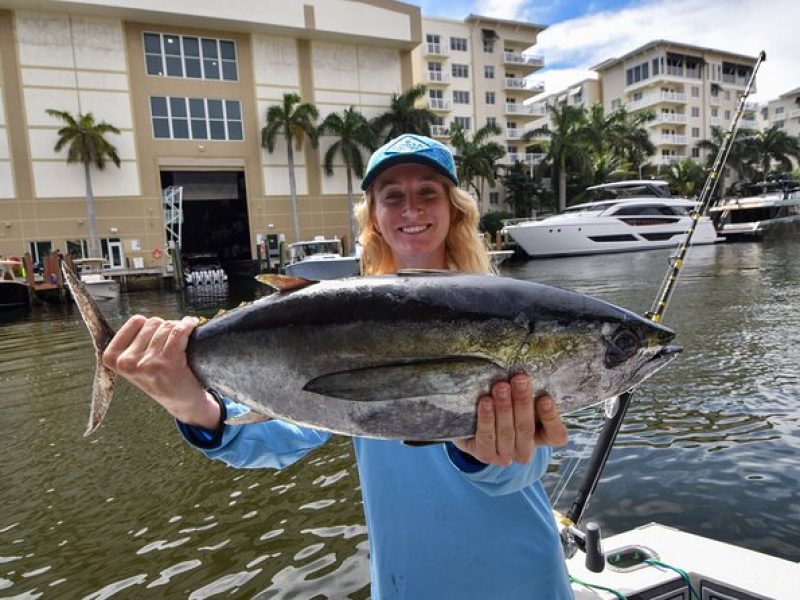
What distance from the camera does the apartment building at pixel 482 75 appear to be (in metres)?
57.0

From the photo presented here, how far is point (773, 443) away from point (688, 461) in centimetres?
124

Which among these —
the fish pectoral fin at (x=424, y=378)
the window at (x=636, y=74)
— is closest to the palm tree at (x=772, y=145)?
the window at (x=636, y=74)

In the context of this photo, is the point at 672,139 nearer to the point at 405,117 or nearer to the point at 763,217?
the point at 763,217

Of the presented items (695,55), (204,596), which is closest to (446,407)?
(204,596)

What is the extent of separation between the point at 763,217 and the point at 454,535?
176 feet

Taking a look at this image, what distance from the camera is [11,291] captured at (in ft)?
85.7

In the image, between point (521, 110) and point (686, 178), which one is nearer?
point (686, 178)

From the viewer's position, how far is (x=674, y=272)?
5504mm

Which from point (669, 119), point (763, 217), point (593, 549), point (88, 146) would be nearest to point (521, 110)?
point (669, 119)

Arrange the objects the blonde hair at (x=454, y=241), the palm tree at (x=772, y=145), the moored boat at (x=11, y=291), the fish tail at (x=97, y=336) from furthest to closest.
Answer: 1. the palm tree at (x=772, y=145)
2. the moored boat at (x=11, y=291)
3. the blonde hair at (x=454, y=241)
4. the fish tail at (x=97, y=336)

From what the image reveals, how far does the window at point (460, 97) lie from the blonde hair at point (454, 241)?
60894 mm

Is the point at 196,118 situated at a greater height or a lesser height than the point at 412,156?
greater

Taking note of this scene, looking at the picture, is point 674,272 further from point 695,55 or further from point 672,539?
point 695,55

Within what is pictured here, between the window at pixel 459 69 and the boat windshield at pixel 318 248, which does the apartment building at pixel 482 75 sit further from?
the boat windshield at pixel 318 248
